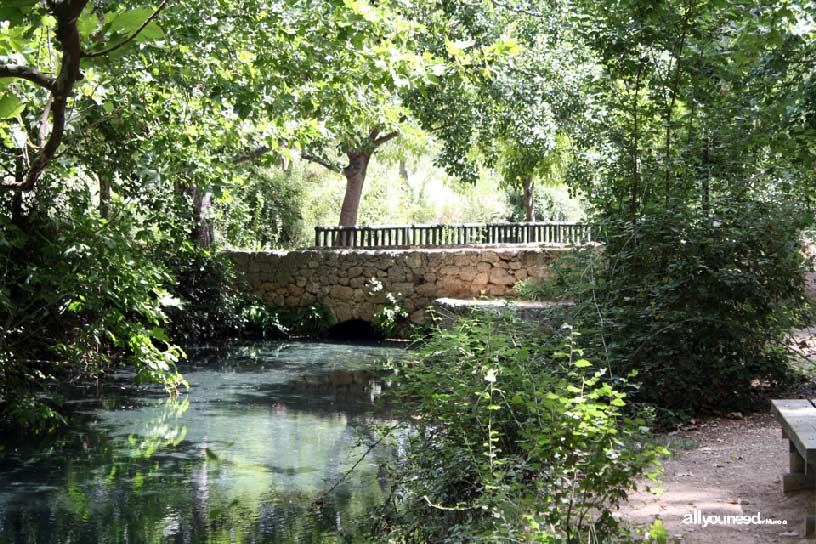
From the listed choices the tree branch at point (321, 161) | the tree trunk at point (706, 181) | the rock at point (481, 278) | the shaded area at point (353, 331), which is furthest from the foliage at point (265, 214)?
the tree trunk at point (706, 181)

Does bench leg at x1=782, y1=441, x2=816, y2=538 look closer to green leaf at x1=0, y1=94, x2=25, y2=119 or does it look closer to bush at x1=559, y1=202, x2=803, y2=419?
bush at x1=559, y1=202, x2=803, y2=419

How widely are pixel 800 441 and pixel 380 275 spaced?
12758 mm

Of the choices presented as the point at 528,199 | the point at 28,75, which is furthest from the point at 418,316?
the point at 28,75

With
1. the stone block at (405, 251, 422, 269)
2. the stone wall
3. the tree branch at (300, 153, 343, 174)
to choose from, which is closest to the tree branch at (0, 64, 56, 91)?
the stone wall

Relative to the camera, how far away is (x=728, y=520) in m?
3.72

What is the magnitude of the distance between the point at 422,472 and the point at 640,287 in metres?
2.96

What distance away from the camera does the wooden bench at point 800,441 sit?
10.8ft

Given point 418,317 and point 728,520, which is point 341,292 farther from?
point 728,520

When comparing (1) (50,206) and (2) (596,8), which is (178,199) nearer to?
(1) (50,206)

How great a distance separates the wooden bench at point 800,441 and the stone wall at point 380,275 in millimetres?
9990

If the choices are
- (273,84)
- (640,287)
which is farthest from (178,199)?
(640,287)

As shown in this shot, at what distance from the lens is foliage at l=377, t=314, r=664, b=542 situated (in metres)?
3.16

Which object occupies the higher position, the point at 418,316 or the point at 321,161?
the point at 321,161

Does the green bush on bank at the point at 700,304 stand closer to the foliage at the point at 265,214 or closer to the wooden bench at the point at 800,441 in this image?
the wooden bench at the point at 800,441
